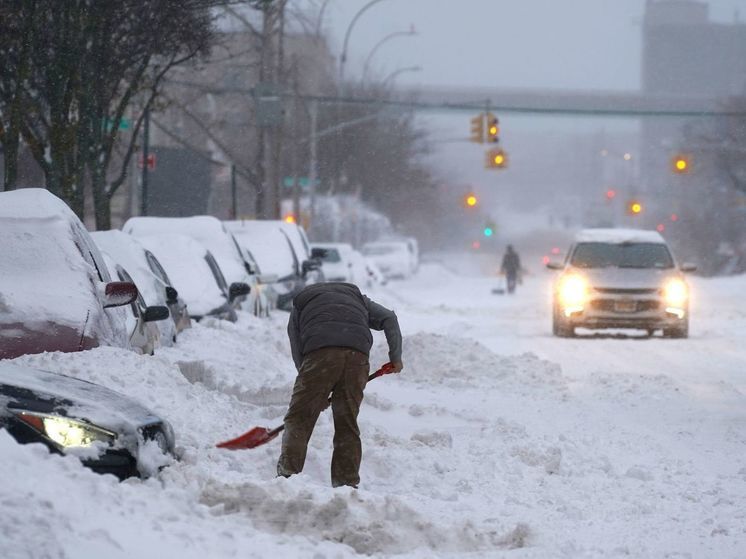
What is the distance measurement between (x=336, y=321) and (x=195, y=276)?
9951mm

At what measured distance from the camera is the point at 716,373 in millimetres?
18406

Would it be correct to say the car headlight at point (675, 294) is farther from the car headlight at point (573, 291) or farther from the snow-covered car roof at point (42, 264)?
the snow-covered car roof at point (42, 264)

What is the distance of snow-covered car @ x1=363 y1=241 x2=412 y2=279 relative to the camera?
5925 centimetres

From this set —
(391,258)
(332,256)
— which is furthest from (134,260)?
(391,258)

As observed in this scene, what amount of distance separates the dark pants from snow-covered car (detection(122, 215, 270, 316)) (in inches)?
472

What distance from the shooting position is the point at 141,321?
42.2 feet

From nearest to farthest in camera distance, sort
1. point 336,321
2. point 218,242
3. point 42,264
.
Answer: point 336,321
point 42,264
point 218,242

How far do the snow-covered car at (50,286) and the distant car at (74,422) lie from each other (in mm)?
1836

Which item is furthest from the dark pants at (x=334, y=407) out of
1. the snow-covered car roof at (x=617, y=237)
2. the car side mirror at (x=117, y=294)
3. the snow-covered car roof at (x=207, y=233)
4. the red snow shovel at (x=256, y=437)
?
the snow-covered car roof at (x=617, y=237)

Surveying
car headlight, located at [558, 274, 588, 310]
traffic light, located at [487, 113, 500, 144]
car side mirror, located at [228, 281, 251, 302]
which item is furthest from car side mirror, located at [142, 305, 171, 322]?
traffic light, located at [487, 113, 500, 144]

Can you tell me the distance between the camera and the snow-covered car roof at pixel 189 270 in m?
18.6

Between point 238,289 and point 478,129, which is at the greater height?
point 478,129

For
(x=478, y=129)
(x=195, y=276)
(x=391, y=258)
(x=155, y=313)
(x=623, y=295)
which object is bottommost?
(x=391, y=258)

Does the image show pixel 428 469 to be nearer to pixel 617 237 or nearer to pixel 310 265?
pixel 617 237
